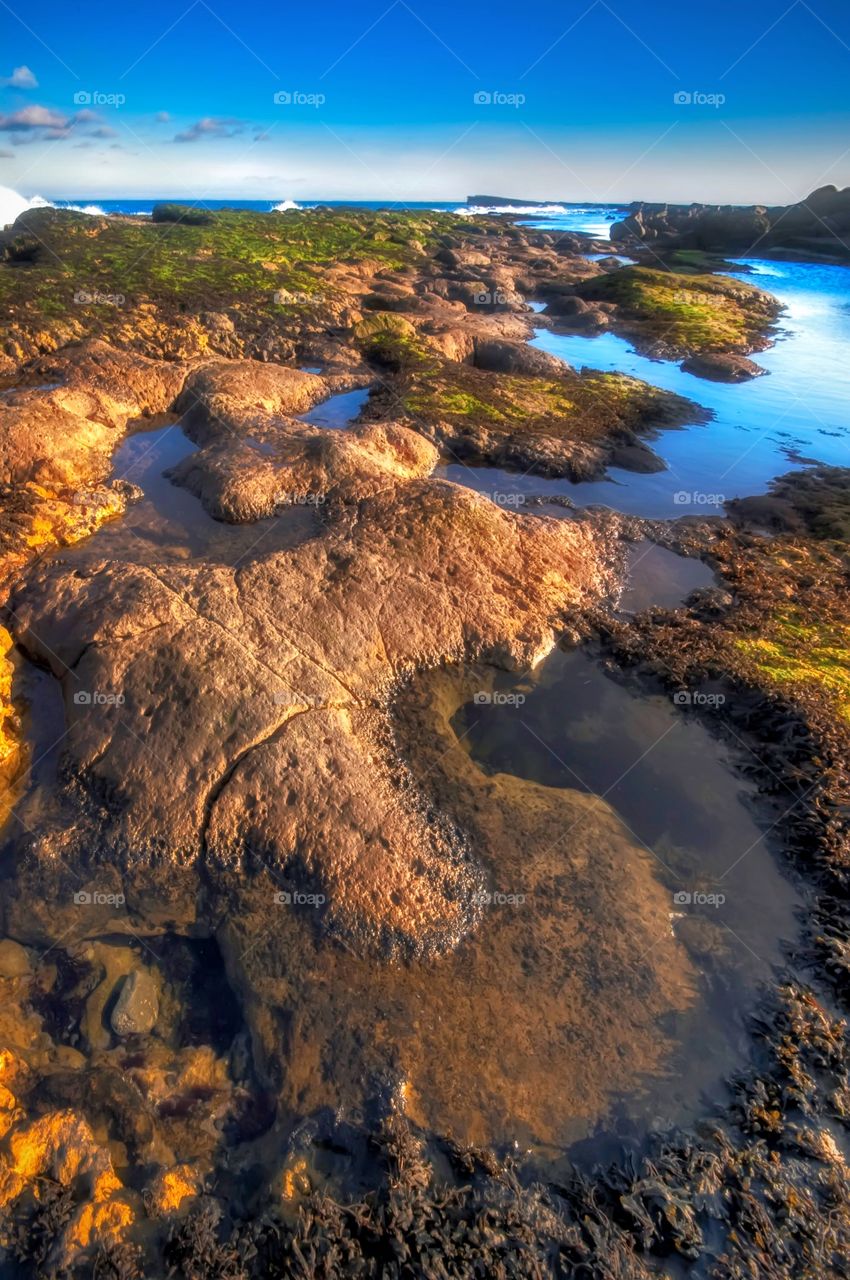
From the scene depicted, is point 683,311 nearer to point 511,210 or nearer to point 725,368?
point 725,368

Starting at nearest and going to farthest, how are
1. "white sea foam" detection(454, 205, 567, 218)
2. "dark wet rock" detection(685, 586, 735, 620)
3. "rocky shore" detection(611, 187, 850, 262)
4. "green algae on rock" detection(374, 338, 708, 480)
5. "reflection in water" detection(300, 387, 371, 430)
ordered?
"dark wet rock" detection(685, 586, 735, 620)
"green algae on rock" detection(374, 338, 708, 480)
"reflection in water" detection(300, 387, 371, 430)
"rocky shore" detection(611, 187, 850, 262)
"white sea foam" detection(454, 205, 567, 218)

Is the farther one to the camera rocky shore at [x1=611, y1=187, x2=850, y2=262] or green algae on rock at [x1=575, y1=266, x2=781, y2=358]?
rocky shore at [x1=611, y1=187, x2=850, y2=262]

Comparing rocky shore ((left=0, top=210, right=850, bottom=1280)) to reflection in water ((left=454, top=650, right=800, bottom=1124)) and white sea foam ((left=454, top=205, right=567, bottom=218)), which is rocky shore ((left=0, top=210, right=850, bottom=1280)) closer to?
reflection in water ((left=454, top=650, right=800, bottom=1124))

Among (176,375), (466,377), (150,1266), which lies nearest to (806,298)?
(466,377)

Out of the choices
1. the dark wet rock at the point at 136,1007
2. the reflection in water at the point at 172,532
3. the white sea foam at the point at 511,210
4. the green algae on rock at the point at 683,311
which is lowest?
the dark wet rock at the point at 136,1007

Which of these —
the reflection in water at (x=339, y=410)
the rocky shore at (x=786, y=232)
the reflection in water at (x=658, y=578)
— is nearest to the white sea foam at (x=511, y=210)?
the rocky shore at (x=786, y=232)

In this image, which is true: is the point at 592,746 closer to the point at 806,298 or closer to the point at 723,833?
the point at 723,833

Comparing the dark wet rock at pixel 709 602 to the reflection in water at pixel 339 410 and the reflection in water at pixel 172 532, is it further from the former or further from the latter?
the reflection in water at pixel 339 410

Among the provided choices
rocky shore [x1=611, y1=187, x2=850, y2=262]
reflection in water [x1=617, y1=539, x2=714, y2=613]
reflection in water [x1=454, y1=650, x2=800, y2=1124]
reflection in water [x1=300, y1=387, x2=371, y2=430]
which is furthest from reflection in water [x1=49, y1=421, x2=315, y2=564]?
rocky shore [x1=611, y1=187, x2=850, y2=262]
